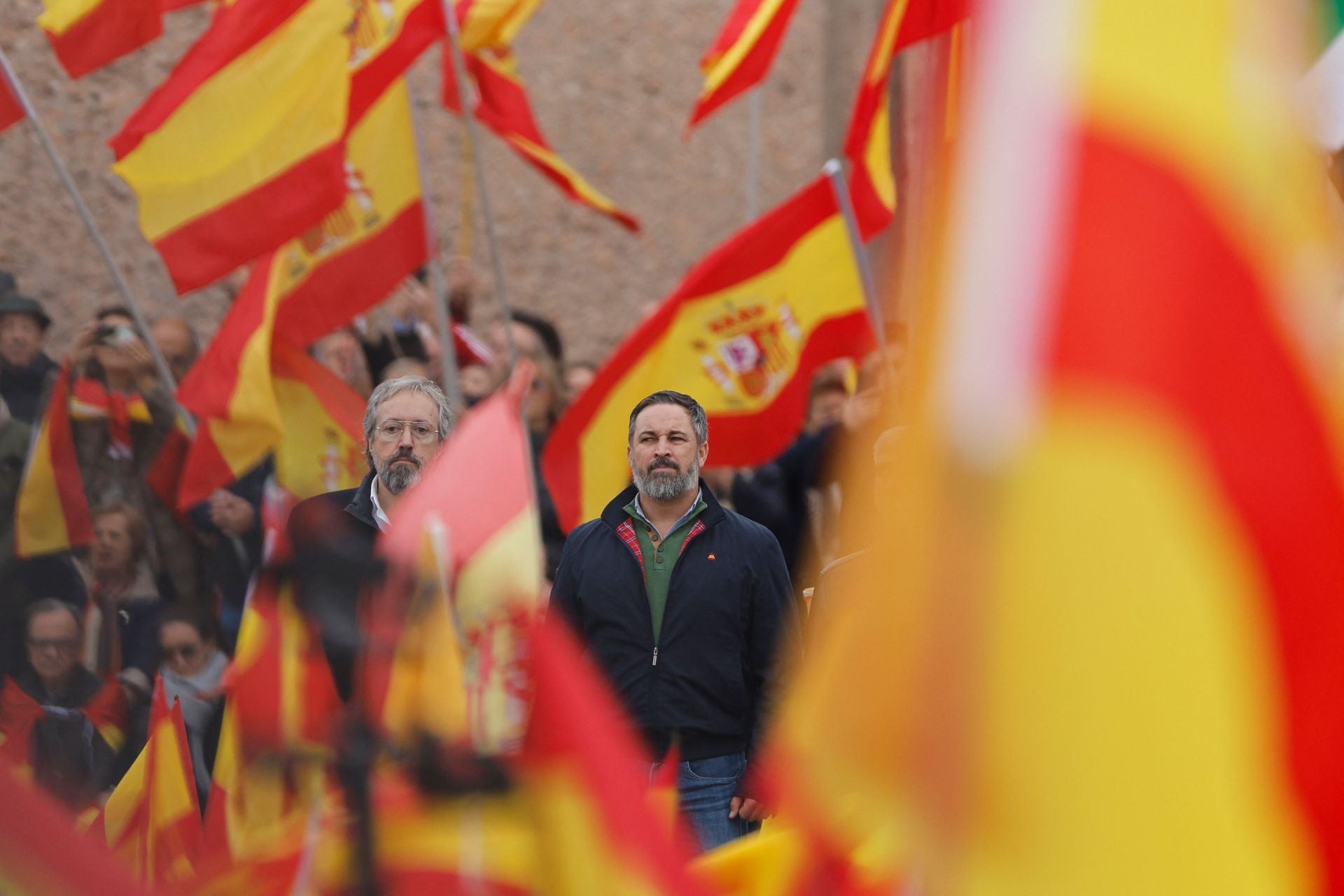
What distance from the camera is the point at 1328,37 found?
181cm

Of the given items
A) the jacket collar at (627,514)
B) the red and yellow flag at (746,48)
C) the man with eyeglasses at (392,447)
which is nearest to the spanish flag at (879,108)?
the red and yellow flag at (746,48)

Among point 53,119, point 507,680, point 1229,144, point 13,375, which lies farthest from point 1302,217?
point 53,119

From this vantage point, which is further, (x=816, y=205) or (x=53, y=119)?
(x=53, y=119)

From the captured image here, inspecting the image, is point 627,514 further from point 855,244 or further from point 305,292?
point 305,292

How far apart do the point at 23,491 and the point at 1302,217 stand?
4.98m

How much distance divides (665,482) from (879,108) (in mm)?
2009

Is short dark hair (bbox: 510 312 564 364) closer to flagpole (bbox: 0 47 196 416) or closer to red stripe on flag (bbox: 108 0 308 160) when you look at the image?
flagpole (bbox: 0 47 196 416)

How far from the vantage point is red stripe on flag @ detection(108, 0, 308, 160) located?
18.6ft

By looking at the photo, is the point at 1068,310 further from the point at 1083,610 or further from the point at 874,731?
the point at 874,731

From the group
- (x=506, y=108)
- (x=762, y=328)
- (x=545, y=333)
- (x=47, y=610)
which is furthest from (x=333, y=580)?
(x=506, y=108)

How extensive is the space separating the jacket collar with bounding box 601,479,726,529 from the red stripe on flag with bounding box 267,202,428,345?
1.68 m

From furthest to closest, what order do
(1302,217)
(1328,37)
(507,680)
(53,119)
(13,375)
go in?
1. (53,119)
2. (13,375)
3. (507,680)
4. (1328,37)
5. (1302,217)

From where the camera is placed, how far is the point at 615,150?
961cm

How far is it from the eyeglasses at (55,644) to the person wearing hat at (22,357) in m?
1.65
